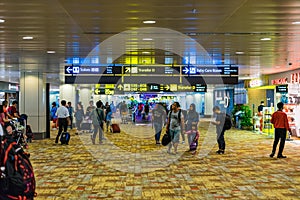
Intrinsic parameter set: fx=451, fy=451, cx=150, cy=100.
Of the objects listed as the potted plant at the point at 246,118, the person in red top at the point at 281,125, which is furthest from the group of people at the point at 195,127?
the potted plant at the point at 246,118

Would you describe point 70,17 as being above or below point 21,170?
above

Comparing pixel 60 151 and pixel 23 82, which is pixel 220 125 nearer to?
pixel 60 151

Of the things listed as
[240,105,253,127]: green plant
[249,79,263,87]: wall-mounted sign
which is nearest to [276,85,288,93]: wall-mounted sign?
[240,105,253,127]: green plant

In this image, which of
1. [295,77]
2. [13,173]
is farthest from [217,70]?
[13,173]

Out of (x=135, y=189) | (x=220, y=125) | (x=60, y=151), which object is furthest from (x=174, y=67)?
(x=135, y=189)

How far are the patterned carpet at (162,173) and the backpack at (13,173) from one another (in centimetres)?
280

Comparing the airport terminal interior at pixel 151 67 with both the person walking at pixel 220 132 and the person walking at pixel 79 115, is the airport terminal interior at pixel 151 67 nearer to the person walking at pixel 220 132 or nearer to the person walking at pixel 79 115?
the person walking at pixel 220 132

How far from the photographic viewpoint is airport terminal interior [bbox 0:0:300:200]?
789 cm

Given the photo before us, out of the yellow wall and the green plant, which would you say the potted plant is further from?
the yellow wall

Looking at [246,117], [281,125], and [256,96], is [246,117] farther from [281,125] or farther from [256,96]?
[281,125]

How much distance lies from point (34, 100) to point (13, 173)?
626 inches

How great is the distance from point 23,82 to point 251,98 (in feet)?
50.4

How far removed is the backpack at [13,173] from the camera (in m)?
4.56

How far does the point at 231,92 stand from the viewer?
121ft
